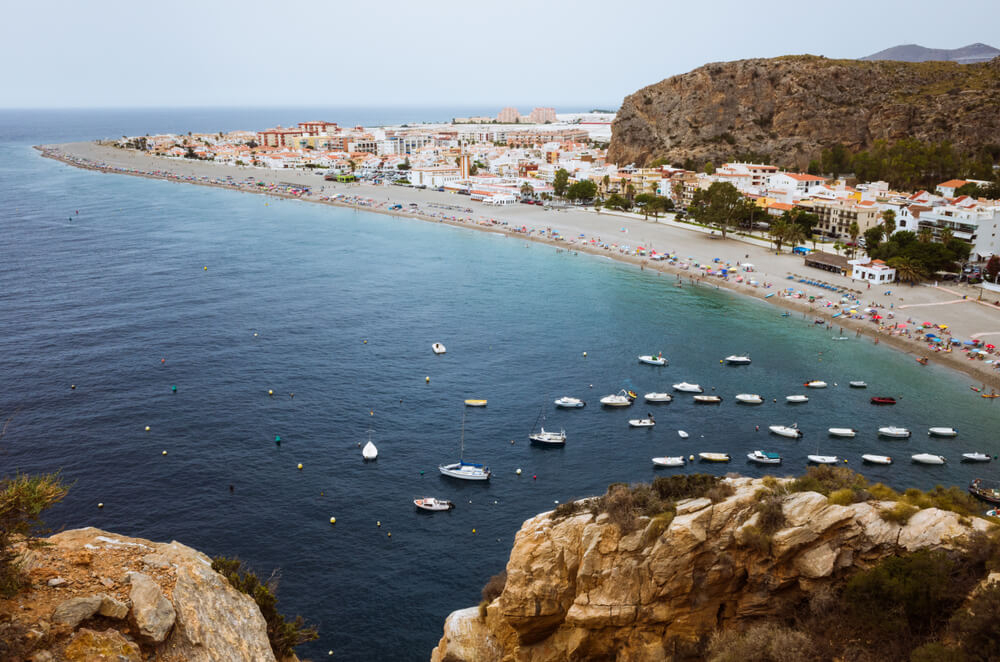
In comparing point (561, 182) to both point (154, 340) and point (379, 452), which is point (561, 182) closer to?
point (154, 340)

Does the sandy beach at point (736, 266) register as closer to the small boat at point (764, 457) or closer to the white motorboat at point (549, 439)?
the small boat at point (764, 457)

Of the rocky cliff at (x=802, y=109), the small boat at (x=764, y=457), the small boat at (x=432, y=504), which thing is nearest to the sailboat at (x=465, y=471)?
the small boat at (x=432, y=504)

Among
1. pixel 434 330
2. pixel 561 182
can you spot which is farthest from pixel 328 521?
pixel 561 182

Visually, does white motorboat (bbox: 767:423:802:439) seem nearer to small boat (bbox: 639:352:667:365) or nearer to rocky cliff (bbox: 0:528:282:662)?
small boat (bbox: 639:352:667:365)

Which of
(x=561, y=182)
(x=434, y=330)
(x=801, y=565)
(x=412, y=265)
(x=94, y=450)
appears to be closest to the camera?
(x=801, y=565)

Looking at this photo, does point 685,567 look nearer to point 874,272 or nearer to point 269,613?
point 269,613

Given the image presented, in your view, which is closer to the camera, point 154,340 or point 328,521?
point 328,521

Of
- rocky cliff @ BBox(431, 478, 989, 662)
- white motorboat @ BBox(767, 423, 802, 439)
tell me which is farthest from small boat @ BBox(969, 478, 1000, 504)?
rocky cliff @ BBox(431, 478, 989, 662)
